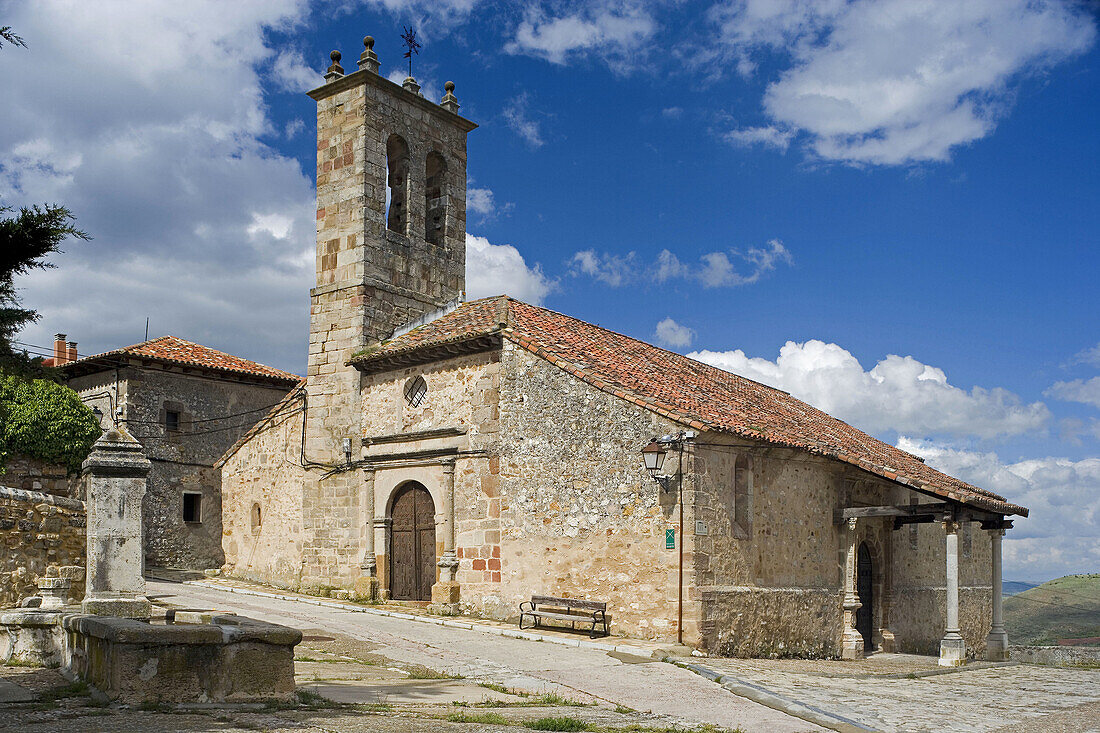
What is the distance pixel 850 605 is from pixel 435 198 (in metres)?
13.0

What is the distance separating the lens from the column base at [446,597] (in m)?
18.0

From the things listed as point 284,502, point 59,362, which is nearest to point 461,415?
point 284,502

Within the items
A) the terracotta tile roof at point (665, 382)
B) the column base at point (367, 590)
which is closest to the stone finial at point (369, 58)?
the terracotta tile roof at point (665, 382)

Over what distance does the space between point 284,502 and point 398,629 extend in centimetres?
759

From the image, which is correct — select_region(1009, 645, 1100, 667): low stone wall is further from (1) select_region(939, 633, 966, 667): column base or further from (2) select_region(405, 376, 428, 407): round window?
(2) select_region(405, 376, 428, 407): round window

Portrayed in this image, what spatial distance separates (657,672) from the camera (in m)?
12.2

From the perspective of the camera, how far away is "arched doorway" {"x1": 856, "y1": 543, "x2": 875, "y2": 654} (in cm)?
2041

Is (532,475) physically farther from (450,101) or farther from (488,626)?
(450,101)

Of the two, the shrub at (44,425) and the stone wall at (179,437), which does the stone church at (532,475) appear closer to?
the stone wall at (179,437)

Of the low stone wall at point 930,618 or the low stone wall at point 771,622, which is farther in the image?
the low stone wall at point 930,618

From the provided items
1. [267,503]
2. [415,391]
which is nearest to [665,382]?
[415,391]

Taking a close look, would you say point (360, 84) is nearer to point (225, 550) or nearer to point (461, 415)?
point (461, 415)

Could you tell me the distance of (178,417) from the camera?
2628cm

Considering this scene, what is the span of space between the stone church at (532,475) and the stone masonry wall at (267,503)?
0.06 metres
